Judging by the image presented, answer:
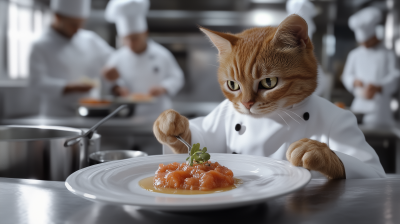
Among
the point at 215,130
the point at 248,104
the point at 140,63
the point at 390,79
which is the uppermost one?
the point at 140,63

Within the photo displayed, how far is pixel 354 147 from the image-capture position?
89 centimetres

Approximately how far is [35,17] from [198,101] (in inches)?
118

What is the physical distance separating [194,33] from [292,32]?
14.9 feet

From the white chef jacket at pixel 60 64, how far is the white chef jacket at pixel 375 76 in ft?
11.2

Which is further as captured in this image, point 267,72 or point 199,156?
point 267,72

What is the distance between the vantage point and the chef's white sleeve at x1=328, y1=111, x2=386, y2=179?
0.83 metres

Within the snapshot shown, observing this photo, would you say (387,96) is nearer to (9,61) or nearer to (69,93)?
(69,93)

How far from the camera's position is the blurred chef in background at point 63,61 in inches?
135

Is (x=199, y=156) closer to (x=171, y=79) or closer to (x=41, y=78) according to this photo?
(x=41, y=78)

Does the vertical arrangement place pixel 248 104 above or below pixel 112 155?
above

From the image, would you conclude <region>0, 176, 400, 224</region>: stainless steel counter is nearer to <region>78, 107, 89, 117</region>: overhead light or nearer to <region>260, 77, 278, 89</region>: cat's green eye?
<region>260, 77, 278, 89</region>: cat's green eye

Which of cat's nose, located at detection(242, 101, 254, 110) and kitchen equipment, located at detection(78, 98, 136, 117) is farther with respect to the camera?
kitchen equipment, located at detection(78, 98, 136, 117)

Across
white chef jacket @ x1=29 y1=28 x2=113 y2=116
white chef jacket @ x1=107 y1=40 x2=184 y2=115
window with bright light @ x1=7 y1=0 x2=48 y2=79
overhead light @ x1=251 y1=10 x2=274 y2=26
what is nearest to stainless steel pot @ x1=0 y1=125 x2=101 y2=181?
white chef jacket @ x1=29 y1=28 x2=113 y2=116

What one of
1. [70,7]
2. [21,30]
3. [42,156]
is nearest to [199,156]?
[42,156]
